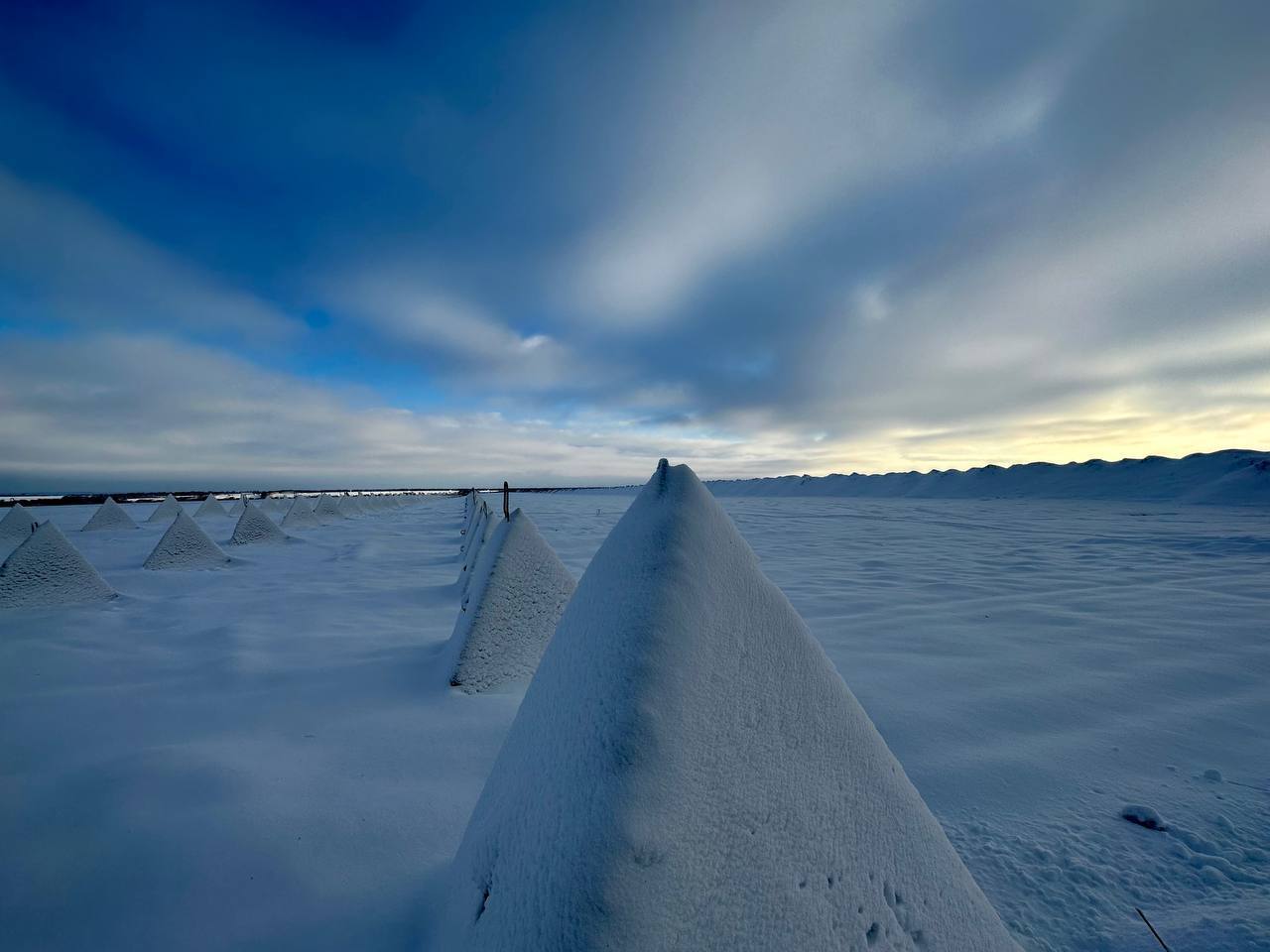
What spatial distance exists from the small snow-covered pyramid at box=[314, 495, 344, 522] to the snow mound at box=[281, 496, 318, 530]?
3.37 feet

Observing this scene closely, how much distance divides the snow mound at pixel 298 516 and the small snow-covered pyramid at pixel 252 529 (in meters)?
4.68

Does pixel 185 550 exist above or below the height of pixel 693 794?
below

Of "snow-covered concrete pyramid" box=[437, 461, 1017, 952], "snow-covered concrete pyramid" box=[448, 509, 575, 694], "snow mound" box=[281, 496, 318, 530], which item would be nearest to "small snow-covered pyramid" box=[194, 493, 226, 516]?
"snow mound" box=[281, 496, 318, 530]

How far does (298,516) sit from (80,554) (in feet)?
41.3

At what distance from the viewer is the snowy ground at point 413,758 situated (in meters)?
1.73

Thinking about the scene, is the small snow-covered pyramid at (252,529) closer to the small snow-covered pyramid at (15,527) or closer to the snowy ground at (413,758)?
the small snow-covered pyramid at (15,527)

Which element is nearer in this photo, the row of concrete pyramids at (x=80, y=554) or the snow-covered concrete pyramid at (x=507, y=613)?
the snow-covered concrete pyramid at (x=507, y=613)

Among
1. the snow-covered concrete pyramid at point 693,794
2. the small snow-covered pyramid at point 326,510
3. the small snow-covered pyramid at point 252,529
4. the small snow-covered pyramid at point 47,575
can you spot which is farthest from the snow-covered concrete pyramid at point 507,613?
the small snow-covered pyramid at point 326,510

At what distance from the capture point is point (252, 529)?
12672mm

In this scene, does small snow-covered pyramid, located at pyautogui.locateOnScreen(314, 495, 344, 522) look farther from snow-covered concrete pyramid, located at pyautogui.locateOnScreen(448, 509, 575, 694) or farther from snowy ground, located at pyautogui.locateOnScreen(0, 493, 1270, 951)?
snow-covered concrete pyramid, located at pyautogui.locateOnScreen(448, 509, 575, 694)

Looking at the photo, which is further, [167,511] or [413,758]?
[167,511]

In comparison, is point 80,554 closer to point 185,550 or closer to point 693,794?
point 185,550

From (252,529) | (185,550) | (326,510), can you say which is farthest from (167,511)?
(185,550)

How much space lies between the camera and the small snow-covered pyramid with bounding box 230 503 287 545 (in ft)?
40.8
